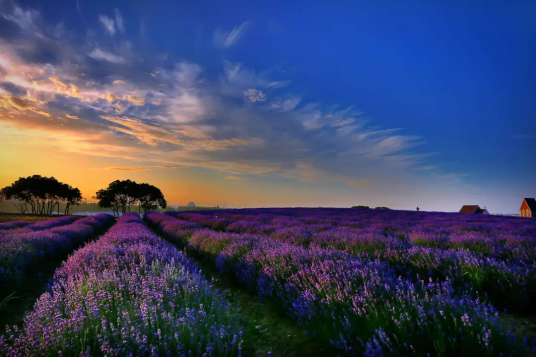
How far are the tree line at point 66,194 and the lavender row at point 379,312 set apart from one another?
56409 mm

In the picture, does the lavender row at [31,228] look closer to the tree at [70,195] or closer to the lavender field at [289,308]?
the lavender field at [289,308]

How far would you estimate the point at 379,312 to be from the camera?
9.25 feet

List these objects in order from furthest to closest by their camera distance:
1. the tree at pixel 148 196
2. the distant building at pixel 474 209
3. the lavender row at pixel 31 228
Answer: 1. the tree at pixel 148 196
2. the distant building at pixel 474 209
3. the lavender row at pixel 31 228

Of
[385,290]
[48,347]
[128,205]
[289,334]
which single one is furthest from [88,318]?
[128,205]

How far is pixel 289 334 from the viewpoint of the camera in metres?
3.41

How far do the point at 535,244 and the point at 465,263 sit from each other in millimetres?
3303

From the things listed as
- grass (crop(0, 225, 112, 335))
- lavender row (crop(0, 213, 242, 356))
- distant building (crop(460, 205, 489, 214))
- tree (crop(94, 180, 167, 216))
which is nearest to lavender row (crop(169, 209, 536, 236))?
grass (crop(0, 225, 112, 335))

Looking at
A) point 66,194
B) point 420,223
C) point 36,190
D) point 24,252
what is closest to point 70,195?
point 66,194

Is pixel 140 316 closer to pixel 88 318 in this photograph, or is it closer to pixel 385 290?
pixel 88 318

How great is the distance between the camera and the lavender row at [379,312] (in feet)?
7.67

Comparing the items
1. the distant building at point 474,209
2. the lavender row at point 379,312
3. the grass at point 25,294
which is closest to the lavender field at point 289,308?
the lavender row at point 379,312

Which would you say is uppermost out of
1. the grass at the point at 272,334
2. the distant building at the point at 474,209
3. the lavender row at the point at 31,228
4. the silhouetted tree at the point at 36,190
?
the silhouetted tree at the point at 36,190

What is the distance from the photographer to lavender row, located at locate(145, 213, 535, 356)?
2338mm

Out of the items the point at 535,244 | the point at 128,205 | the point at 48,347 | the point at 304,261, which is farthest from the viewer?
the point at 128,205
